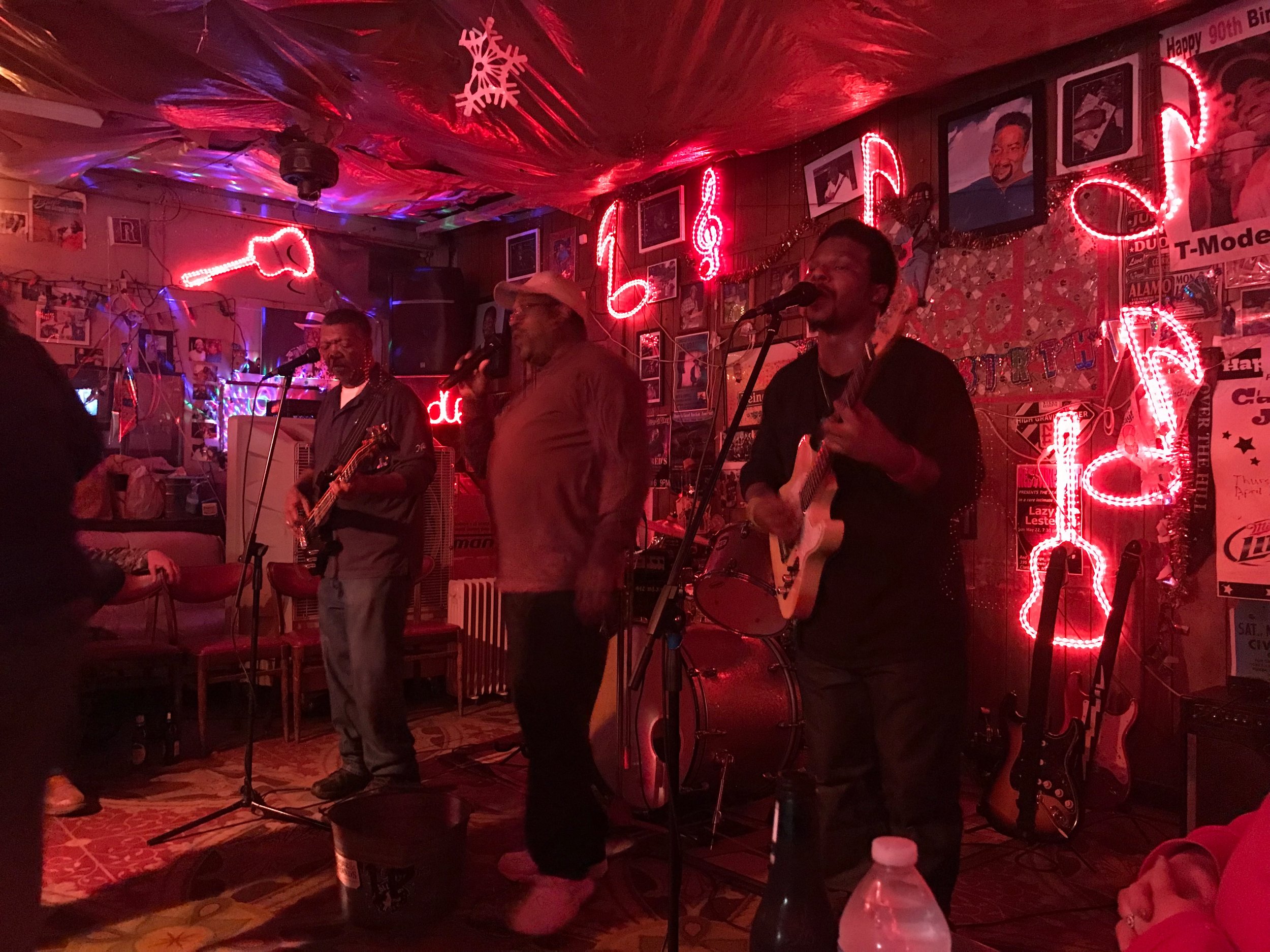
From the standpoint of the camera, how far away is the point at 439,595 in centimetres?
606

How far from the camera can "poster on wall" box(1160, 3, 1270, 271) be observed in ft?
12.0

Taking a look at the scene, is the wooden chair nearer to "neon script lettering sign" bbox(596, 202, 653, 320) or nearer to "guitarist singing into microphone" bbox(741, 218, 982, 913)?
"neon script lettering sign" bbox(596, 202, 653, 320)

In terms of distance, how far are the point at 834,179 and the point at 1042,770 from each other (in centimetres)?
328

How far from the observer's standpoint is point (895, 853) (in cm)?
94

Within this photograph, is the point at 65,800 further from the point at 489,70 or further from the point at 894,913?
the point at 894,913

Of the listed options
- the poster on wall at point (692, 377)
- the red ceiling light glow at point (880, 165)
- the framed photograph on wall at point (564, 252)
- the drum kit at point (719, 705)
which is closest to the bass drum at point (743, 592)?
the drum kit at point (719, 705)

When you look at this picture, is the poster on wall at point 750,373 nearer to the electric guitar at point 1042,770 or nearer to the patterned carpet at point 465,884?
the electric guitar at point 1042,770

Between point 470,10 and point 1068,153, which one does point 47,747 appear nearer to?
point 470,10

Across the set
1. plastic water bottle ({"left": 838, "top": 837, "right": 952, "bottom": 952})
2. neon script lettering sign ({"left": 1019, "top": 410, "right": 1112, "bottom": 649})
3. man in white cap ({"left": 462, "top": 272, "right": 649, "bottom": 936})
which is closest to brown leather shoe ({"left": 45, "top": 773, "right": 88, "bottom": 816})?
man in white cap ({"left": 462, "top": 272, "right": 649, "bottom": 936})

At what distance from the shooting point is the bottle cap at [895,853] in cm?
93

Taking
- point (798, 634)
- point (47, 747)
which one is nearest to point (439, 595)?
point (798, 634)

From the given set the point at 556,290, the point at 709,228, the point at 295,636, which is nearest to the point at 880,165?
the point at 709,228

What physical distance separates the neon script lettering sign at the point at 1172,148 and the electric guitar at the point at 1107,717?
55.9 inches

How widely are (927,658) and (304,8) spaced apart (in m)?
3.62
